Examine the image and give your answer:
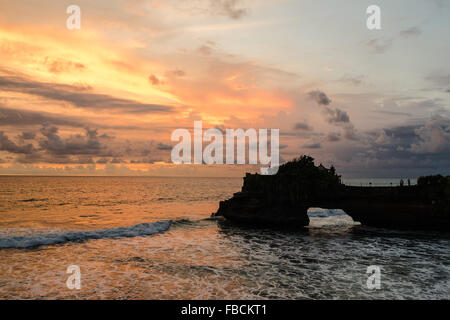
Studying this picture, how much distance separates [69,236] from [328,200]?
34379mm

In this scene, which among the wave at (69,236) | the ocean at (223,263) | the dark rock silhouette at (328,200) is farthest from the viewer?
the dark rock silhouette at (328,200)

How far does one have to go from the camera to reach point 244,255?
24.3m

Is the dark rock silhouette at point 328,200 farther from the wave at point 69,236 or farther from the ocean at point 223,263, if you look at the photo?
the wave at point 69,236

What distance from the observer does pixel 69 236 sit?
30.0 metres

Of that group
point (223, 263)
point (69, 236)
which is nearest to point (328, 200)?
point (223, 263)

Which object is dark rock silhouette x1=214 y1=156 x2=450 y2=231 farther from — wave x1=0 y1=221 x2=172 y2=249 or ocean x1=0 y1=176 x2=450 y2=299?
wave x1=0 y1=221 x2=172 y2=249

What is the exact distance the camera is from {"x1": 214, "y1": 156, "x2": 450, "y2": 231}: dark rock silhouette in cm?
3712

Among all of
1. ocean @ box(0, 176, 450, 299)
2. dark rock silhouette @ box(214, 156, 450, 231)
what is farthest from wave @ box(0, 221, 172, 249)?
dark rock silhouette @ box(214, 156, 450, 231)

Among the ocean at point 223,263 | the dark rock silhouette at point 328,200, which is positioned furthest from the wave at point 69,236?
the dark rock silhouette at point 328,200

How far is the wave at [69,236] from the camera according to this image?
27.1 meters

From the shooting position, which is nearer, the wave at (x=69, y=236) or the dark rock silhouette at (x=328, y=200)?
the wave at (x=69, y=236)

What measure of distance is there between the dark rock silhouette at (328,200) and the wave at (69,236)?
14.9m
